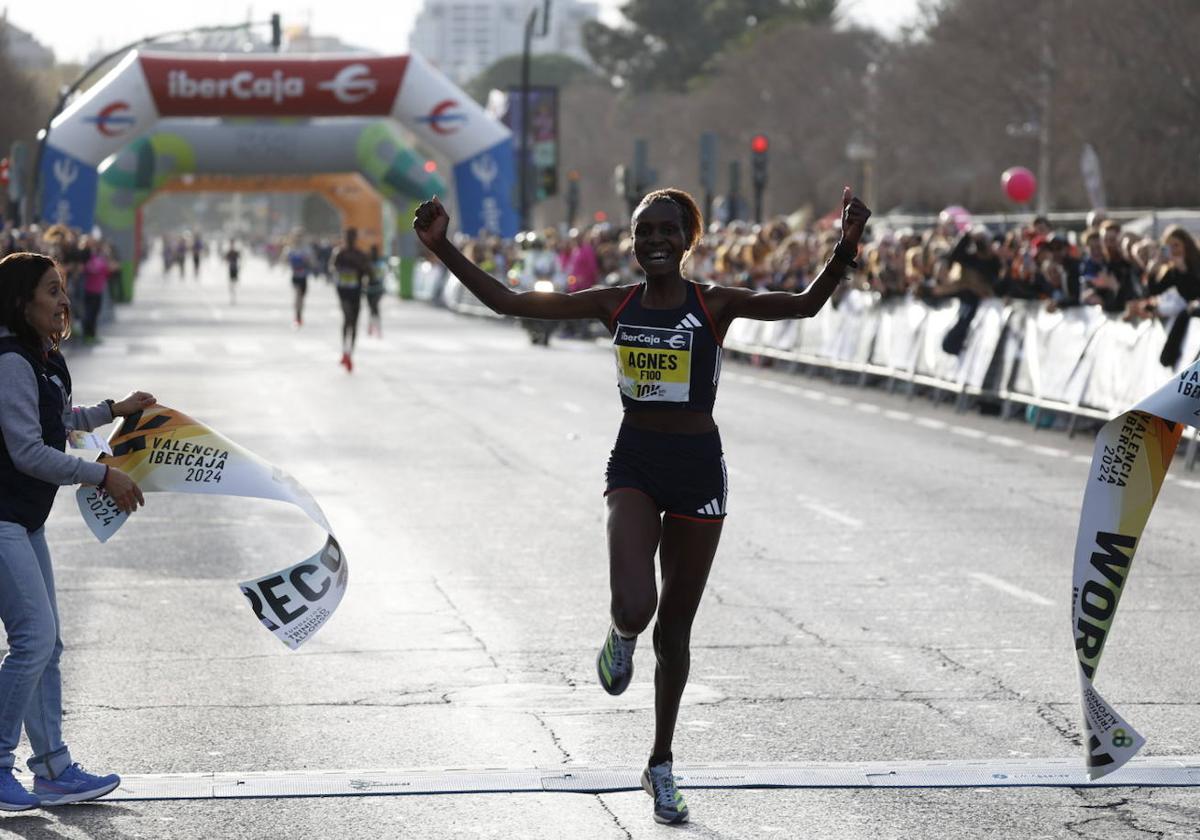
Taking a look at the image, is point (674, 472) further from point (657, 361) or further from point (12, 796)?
point (12, 796)

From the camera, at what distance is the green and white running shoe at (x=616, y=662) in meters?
6.61

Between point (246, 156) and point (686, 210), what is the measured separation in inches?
2031

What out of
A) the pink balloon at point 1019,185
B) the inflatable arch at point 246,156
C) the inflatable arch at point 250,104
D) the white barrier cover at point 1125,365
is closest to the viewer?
the white barrier cover at point 1125,365

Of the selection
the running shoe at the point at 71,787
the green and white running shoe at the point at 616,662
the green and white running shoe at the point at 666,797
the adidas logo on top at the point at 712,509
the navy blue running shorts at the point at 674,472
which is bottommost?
the running shoe at the point at 71,787

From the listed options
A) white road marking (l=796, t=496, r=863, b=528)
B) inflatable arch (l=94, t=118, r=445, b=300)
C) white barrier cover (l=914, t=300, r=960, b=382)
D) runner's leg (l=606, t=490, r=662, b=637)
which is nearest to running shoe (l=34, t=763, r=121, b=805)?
runner's leg (l=606, t=490, r=662, b=637)

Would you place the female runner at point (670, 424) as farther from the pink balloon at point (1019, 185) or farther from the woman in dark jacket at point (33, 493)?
the pink balloon at point (1019, 185)

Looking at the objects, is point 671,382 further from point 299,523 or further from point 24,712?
point 299,523

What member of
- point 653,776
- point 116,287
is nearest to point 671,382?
point 653,776

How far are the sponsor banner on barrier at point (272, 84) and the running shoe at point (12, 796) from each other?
4237 cm

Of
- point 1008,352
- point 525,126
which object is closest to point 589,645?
point 1008,352

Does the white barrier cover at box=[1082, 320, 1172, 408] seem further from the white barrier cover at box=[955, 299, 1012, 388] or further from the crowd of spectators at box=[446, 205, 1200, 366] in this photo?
the white barrier cover at box=[955, 299, 1012, 388]

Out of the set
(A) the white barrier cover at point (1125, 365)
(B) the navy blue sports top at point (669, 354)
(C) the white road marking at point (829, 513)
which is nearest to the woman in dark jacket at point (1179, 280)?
(A) the white barrier cover at point (1125, 365)

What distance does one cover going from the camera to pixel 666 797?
6398mm

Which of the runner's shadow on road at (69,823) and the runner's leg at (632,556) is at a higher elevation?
the runner's leg at (632,556)
